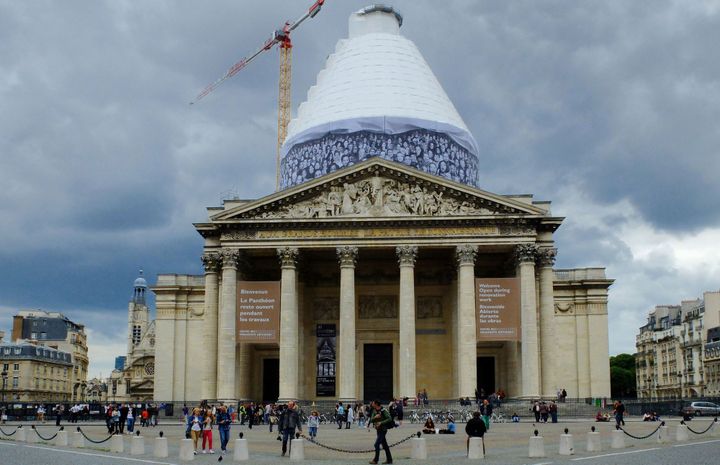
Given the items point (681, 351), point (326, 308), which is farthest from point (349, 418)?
point (681, 351)

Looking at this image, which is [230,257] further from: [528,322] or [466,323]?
[528,322]

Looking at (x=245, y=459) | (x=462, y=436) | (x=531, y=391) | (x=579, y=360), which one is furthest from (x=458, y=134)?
(x=245, y=459)

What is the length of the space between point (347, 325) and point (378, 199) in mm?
7580

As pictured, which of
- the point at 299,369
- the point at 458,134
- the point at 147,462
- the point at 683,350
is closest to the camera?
the point at 147,462

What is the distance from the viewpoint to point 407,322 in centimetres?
5012

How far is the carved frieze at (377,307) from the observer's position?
57.3 meters

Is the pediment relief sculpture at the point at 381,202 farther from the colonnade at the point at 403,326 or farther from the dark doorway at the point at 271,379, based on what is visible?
the dark doorway at the point at 271,379

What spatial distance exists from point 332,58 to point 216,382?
33.0 metres

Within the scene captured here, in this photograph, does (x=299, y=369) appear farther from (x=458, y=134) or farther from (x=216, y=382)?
(x=458, y=134)

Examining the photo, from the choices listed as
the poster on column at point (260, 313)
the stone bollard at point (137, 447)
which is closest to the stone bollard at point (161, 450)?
the stone bollard at point (137, 447)

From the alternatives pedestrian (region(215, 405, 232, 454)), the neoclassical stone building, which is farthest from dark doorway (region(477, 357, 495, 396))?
pedestrian (region(215, 405, 232, 454))

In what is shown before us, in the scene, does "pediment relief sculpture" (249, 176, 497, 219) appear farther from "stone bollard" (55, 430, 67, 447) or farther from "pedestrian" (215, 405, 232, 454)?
"pedestrian" (215, 405, 232, 454)

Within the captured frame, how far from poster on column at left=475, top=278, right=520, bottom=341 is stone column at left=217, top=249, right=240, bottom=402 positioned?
14.4m

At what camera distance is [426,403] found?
4772cm
